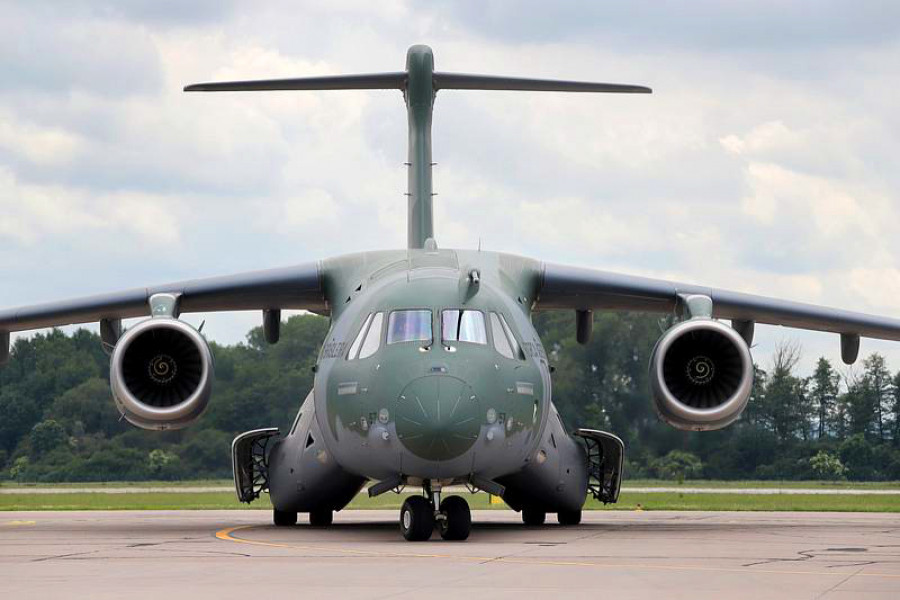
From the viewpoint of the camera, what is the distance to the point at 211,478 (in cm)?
3991

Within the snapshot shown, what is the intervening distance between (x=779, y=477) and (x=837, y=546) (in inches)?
826

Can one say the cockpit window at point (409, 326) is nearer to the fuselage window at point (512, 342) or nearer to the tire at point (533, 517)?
the fuselage window at point (512, 342)

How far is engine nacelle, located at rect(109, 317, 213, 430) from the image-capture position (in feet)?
56.9

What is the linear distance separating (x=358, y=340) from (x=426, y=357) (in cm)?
120

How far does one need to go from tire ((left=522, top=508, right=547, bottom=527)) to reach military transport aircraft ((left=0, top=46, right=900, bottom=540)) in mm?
29

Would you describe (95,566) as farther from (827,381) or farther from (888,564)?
(827,381)

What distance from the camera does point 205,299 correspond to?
19.0 meters

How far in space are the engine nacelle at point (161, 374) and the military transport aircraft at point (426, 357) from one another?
0.02 meters

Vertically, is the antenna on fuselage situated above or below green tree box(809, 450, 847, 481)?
above

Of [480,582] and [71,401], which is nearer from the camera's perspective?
[480,582]

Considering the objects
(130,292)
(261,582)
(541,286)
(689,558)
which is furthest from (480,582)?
(130,292)

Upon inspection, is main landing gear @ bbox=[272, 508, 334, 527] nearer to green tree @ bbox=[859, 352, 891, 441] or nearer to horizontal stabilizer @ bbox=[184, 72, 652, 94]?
horizontal stabilizer @ bbox=[184, 72, 652, 94]

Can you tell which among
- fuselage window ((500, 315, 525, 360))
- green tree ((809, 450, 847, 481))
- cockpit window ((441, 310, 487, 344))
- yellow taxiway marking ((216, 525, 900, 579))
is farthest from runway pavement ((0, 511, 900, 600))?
green tree ((809, 450, 847, 481))

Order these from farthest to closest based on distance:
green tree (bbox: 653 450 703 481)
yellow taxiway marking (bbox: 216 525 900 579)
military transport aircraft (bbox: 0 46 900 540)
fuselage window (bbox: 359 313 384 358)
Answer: green tree (bbox: 653 450 703 481)
fuselage window (bbox: 359 313 384 358)
military transport aircraft (bbox: 0 46 900 540)
yellow taxiway marking (bbox: 216 525 900 579)
